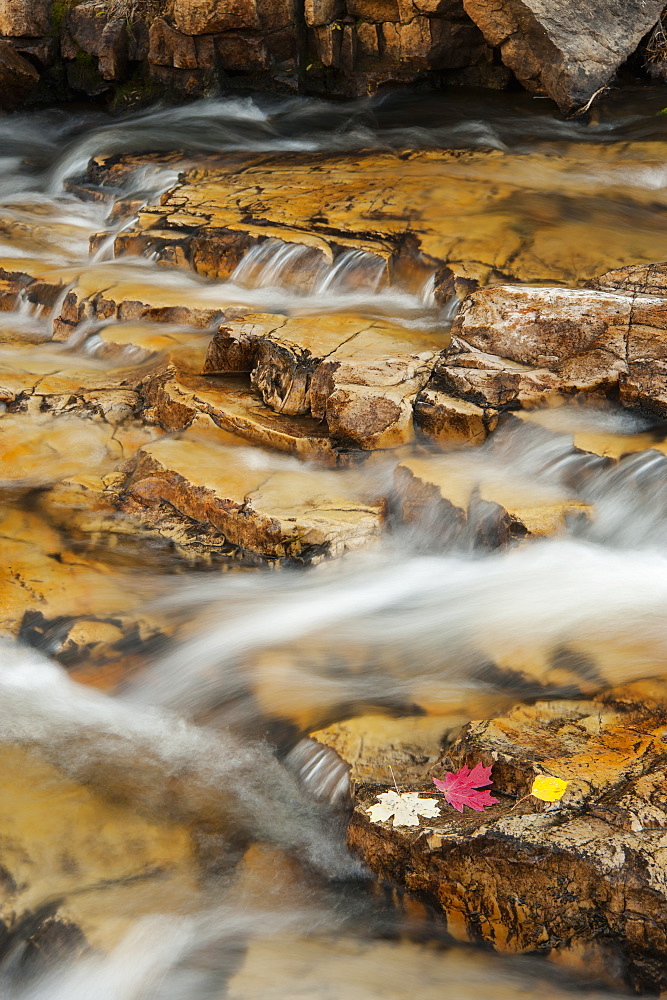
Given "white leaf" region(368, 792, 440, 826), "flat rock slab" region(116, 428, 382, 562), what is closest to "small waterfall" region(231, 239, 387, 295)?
"flat rock slab" region(116, 428, 382, 562)

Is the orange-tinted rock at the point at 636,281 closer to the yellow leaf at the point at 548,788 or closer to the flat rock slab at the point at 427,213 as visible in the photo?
the flat rock slab at the point at 427,213

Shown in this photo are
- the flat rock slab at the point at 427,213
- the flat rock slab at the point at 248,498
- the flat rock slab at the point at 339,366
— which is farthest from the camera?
the flat rock slab at the point at 427,213

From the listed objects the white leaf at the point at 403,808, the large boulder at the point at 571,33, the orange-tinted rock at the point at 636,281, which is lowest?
the white leaf at the point at 403,808

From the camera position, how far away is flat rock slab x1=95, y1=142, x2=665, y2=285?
6604mm

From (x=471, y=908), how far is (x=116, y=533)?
2.81m

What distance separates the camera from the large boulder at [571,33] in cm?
941

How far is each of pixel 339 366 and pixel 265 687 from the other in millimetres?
2167

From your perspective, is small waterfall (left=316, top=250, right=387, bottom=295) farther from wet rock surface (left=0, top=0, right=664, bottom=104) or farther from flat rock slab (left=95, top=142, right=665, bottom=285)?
wet rock surface (left=0, top=0, right=664, bottom=104)

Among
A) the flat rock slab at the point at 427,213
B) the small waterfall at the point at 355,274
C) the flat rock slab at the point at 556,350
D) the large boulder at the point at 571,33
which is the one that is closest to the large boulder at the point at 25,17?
the flat rock slab at the point at 427,213

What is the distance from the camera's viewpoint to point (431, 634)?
159 inches

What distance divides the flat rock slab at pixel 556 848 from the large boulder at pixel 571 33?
8.31m

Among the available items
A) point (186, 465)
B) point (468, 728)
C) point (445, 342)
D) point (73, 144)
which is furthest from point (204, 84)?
point (468, 728)

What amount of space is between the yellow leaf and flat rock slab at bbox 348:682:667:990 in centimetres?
2

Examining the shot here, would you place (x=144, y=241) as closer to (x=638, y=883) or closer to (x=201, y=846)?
(x=201, y=846)
